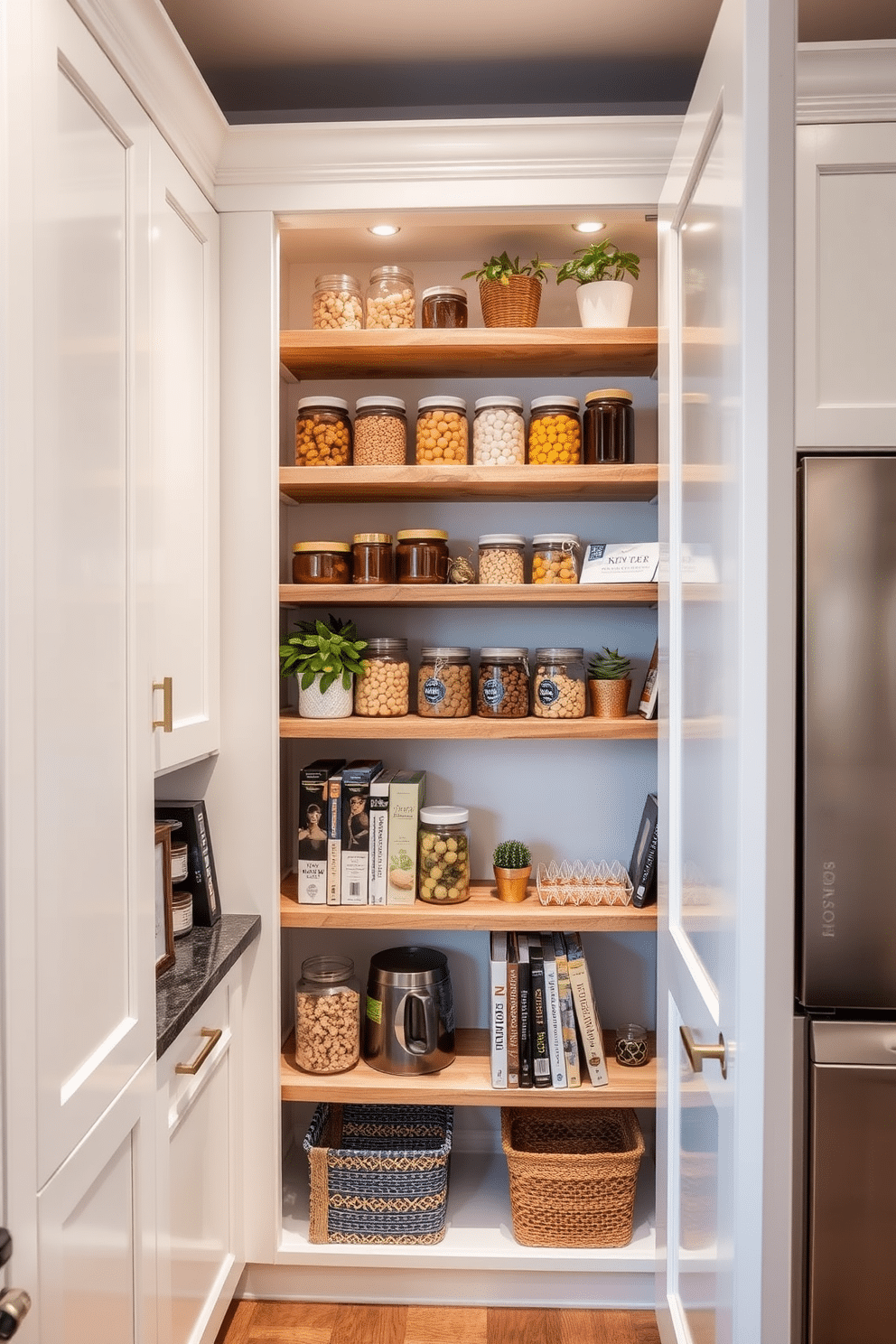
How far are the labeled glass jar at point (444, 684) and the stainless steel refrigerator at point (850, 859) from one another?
75 cm

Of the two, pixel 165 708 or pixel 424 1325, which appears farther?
pixel 424 1325

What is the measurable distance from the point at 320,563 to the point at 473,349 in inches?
21.4

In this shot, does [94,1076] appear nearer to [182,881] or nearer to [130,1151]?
[130,1151]

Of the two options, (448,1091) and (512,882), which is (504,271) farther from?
(448,1091)

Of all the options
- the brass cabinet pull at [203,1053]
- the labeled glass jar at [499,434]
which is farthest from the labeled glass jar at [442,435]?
the brass cabinet pull at [203,1053]

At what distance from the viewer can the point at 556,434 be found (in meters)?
2.02

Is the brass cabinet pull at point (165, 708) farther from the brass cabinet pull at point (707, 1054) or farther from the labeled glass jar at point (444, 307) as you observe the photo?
the labeled glass jar at point (444, 307)

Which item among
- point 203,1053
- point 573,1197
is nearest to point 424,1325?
point 573,1197

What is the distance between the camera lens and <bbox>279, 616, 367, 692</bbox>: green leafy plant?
201 centimetres

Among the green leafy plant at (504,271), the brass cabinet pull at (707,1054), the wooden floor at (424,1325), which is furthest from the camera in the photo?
the green leafy plant at (504,271)

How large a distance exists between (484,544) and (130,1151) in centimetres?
128

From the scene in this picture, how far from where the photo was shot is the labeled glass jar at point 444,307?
6.68 feet

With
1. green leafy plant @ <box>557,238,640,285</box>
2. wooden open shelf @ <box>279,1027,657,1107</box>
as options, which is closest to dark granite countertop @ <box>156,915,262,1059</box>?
wooden open shelf @ <box>279,1027,657,1107</box>

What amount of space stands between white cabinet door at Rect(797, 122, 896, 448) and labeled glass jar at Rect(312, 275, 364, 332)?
2.97 ft
